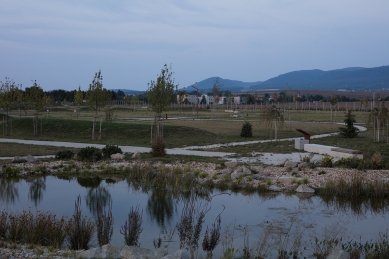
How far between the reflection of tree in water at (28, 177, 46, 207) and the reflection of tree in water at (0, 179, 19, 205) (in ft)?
1.38

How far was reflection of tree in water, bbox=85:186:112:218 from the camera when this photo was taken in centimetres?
1274

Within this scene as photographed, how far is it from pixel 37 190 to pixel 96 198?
7.70 ft

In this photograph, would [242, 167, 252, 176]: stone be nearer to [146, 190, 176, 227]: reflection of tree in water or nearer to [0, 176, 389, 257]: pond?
[0, 176, 389, 257]: pond

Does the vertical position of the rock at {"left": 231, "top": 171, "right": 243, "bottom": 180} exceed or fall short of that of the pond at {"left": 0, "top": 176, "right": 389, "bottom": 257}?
it exceeds it

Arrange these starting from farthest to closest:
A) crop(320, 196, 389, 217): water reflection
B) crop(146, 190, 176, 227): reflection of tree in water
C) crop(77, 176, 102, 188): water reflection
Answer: crop(77, 176, 102, 188): water reflection
crop(320, 196, 389, 217): water reflection
crop(146, 190, 176, 227): reflection of tree in water

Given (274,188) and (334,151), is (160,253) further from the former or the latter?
(334,151)

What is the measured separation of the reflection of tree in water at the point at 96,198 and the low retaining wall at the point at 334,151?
10364 millimetres

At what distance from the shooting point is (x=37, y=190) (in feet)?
49.5

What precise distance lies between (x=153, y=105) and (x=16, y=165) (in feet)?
38.0

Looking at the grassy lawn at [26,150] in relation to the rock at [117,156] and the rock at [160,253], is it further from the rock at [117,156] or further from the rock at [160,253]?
the rock at [160,253]

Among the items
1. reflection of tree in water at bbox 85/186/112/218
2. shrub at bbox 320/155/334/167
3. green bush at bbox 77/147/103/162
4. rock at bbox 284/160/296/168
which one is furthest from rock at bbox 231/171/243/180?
green bush at bbox 77/147/103/162

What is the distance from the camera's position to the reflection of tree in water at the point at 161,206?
11844mm

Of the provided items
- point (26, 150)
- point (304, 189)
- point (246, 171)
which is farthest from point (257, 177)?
point (26, 150)

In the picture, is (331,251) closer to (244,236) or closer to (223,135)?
(244,236)
